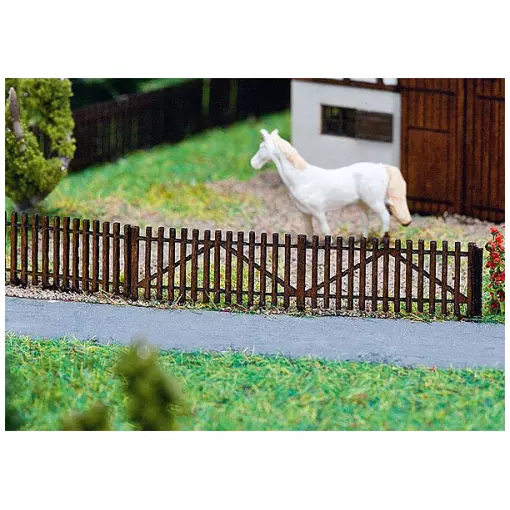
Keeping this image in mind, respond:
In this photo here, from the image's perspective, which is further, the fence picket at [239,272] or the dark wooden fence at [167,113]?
the dark wooden fence at [167,113]

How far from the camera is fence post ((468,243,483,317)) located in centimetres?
1514

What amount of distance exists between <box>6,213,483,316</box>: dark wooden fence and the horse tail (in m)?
1.23

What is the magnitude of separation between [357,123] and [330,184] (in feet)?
7.18

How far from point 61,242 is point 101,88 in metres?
8.30

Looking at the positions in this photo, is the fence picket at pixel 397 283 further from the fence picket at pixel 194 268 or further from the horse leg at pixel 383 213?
the fence picket at pixel 194 268

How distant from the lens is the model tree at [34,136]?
17766 millimetres

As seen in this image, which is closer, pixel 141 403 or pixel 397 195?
pixel 141 403

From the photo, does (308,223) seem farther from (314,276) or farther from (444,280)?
(444,280)

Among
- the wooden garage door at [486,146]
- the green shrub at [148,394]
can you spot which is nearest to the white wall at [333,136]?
the wooden garage door at [486,146]

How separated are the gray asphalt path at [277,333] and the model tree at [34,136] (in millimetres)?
2841

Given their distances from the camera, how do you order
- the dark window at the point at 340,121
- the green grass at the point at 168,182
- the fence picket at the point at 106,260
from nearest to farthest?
Result: the fence picket at the point at 106,260, the green grass at the point at 168,182, the dark window at the point at 340,121

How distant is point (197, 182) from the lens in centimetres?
2009

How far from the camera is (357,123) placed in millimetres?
19141

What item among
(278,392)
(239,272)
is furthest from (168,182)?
(278,392)
